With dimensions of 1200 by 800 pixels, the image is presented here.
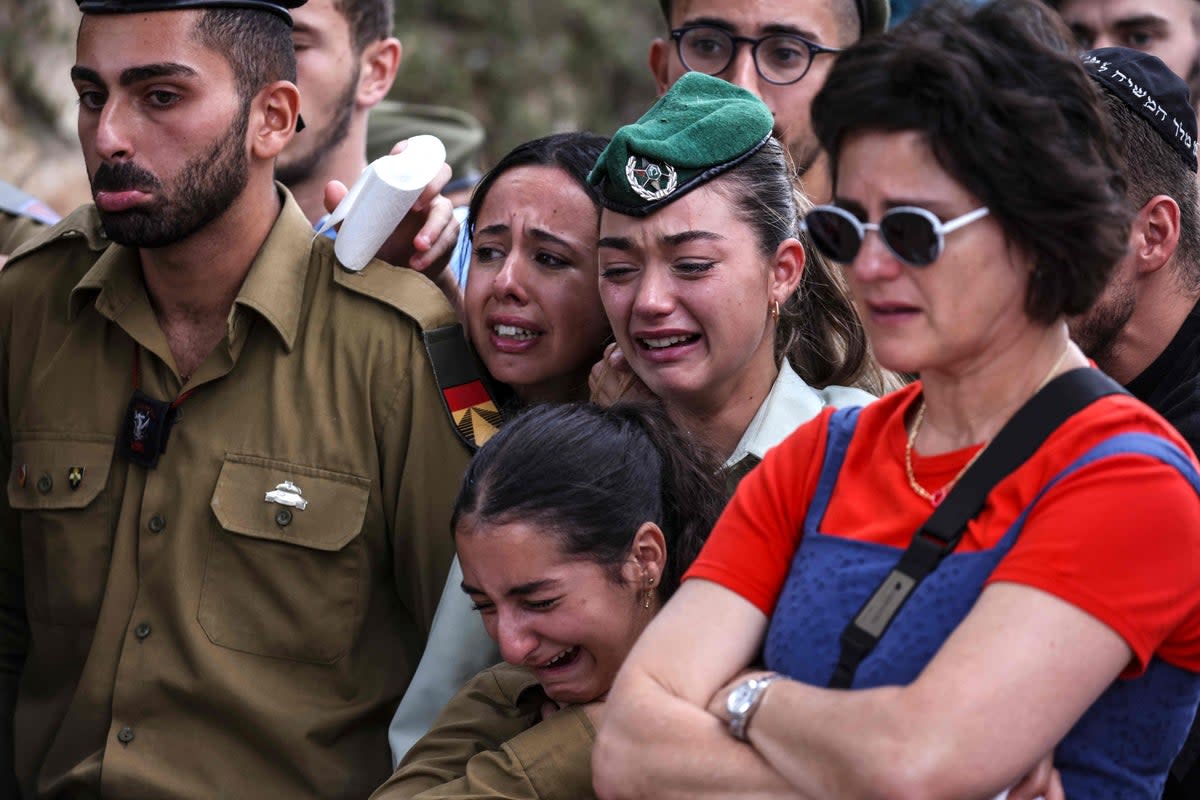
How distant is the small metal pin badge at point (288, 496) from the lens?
10.7 feet

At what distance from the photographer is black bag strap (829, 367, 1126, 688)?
6.64 feet

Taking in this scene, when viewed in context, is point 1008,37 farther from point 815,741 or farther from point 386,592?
point 386,592

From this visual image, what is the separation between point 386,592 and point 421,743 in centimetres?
54

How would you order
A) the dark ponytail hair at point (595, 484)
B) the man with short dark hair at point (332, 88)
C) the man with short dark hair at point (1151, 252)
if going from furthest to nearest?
the man with short dark hair at point (332, 88) → the man with short dark hair at point (1151, 252) → the dark ponytail hair at point (595, 484)

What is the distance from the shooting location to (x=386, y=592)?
3.37 m

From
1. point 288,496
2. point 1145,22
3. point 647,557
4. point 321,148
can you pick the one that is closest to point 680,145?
point 647,557

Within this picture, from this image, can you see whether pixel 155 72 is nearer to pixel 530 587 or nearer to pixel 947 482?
pixel 530 587

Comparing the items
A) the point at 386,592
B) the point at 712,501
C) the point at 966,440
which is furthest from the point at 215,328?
the point at 966,440

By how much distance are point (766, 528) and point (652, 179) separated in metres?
1.07

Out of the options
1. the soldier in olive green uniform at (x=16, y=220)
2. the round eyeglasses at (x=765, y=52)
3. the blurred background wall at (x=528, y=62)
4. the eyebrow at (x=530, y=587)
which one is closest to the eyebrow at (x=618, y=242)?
the eyebrow at (x=530, y=587)

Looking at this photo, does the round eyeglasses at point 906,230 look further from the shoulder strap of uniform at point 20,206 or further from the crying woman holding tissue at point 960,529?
the shoulder strap of uniform at point 20,206

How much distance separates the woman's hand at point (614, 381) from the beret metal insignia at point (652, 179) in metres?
0.34

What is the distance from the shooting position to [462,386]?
10.9 feet

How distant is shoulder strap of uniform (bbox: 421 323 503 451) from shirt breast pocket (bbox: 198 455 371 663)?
0.24 meters
